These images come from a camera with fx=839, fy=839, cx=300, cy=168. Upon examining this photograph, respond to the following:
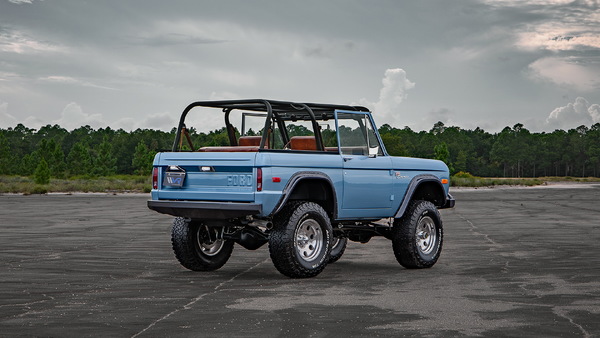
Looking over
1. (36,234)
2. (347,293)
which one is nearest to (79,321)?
(347,293)

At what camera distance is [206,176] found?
432 inches

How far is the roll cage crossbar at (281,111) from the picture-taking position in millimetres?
11711

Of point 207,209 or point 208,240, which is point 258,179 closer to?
point 207,209

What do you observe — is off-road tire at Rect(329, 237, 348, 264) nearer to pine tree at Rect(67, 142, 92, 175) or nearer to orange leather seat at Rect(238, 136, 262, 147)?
orange leather seat at Rect(238, 136, 262, 147)

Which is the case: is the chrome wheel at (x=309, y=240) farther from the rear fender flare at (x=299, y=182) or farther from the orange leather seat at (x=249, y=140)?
the orange leather seat at (x=249, y=140)

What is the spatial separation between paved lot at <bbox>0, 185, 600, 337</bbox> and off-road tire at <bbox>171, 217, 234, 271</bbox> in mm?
211

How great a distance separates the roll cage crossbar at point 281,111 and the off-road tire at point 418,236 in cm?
180

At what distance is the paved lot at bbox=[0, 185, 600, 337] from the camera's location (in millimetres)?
7434

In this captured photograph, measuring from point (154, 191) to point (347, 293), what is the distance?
3307 millimetres

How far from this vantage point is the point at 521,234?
19.5 meters

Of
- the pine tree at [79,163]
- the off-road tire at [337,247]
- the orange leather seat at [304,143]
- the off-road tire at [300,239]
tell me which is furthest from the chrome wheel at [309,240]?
the pine tree at [79,163]

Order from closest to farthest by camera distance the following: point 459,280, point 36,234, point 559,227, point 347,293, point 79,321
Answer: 1. point 79,321
2. point 347,293
3. point 459,280
4. point 36,234
5. point 559,227

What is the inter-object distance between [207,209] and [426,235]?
4.02 metres

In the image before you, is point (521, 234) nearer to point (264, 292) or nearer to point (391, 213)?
point (391, 213)
